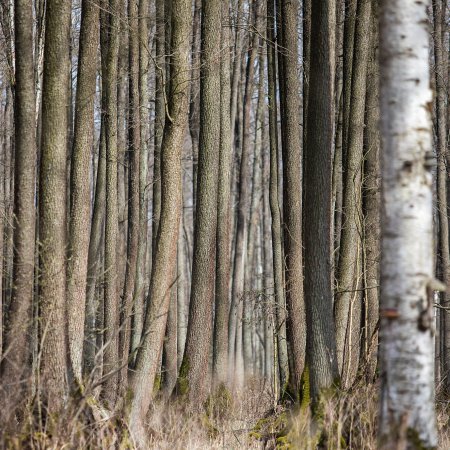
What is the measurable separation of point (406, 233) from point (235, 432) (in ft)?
19.3

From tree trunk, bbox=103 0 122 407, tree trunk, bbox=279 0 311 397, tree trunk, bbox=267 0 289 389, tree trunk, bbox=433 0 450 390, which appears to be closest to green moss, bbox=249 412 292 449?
tree trunk, bbox=279 0 311 397

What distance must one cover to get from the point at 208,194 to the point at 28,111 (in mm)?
3750

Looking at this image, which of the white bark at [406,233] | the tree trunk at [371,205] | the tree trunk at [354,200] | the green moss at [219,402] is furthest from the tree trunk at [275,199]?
the white bark at [406,233]

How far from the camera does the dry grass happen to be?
5.85m

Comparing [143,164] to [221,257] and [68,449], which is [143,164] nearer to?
[221,257]

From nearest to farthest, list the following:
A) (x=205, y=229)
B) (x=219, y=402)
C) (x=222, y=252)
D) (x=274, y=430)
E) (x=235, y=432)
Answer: (x=274, y=430)
(x=235, y=432)
(x=205, y=229)
(x=219, y=402)
(x=222, y=252)

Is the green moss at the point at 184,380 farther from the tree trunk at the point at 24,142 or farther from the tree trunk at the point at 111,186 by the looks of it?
the tree trunk at the point at 24,142

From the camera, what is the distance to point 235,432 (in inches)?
377

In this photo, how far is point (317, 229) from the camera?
8.09m

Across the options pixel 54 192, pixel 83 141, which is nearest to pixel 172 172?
pixel 83 141

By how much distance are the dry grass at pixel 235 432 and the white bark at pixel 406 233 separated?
178cm

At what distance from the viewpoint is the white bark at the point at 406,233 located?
438 centimetres

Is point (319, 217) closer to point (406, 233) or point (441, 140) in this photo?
point (406, 233)

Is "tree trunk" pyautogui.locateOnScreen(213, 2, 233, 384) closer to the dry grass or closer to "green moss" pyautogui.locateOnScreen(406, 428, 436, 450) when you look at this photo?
the dry grass
